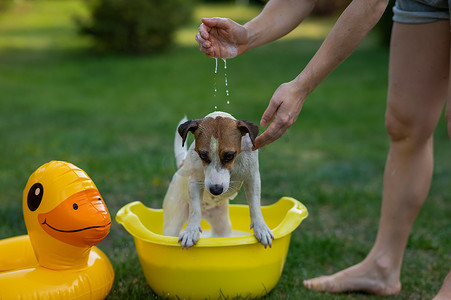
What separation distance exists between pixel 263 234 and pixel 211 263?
0.97 feet

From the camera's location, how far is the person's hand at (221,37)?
2608 mm

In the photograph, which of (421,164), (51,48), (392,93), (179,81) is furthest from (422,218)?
(51,48)

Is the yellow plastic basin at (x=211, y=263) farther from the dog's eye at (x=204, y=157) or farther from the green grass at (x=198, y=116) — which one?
the dog's eye at (x=204, y=157)

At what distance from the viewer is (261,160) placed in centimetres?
559

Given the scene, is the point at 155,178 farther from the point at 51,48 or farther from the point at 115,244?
the point at 51,48

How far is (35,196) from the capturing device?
8.14ft

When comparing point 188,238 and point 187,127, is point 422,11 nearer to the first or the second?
point 187,127

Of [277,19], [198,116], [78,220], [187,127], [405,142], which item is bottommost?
[198,116]

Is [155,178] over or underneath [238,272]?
underneath

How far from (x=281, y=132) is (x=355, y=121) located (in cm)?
560

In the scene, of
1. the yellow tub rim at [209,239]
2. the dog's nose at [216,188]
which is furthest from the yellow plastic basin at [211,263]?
the dog's nose at [216,188]

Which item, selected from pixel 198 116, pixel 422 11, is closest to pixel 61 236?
pixel 422 11

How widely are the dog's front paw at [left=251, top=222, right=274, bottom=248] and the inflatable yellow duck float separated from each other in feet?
2.40

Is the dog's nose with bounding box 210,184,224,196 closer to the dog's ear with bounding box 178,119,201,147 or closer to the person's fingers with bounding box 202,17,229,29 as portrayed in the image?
the dog's ear with bounding box 178,119,201,147
